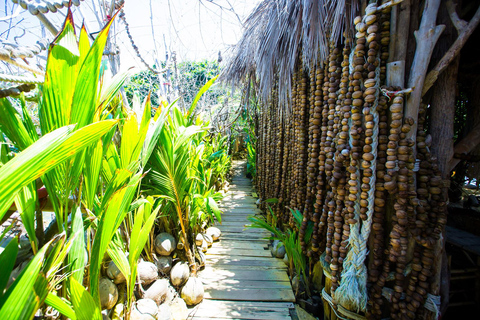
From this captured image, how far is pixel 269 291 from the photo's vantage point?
2.28 metres

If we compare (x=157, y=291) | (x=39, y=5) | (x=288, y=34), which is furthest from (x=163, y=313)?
(x=288, y=34)

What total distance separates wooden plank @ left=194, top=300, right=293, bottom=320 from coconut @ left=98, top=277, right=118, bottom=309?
0.74 meters

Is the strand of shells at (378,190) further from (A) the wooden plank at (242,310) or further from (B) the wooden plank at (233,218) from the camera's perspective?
(B) the wooden plank at (233,218)

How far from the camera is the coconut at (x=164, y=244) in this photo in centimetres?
218

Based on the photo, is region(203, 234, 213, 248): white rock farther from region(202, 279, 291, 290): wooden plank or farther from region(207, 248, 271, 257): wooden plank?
region(202, 279, 291, 290): wooden plank

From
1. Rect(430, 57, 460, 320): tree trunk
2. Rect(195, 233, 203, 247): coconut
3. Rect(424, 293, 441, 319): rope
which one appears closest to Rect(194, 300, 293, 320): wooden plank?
Rect(195, 233, 203, 247): coconut

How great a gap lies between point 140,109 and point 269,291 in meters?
1.83

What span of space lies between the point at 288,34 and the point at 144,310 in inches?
89.1

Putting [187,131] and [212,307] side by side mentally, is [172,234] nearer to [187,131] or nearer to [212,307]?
[212,307]

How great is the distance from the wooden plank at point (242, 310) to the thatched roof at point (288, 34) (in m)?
1.84

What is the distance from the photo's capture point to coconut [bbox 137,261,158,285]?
1787 mm

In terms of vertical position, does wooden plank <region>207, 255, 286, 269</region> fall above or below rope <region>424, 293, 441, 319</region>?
below

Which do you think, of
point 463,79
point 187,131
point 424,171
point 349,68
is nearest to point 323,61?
point 349,68

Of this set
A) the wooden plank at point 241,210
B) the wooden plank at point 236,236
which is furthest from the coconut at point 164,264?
the wooden plank at point 241,210
